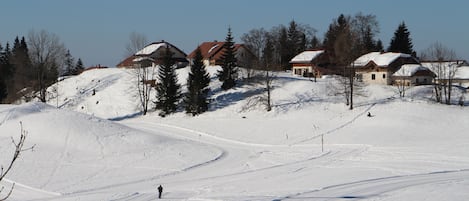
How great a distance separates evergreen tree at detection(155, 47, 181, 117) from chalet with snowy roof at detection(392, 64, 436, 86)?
2506 cm

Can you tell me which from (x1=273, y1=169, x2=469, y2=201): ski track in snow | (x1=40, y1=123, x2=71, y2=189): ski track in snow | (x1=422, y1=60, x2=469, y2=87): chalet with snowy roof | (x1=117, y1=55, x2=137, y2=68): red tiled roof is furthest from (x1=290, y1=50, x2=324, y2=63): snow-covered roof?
(x1=273, y1=169, x2=469, y2=201): ski track in snow

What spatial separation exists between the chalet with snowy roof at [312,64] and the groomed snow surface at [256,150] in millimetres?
6763

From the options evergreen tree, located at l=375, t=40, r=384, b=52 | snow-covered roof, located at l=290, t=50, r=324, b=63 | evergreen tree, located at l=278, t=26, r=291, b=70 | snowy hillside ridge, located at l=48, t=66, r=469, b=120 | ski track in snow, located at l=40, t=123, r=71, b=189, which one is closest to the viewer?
ski track in snow, located at l=40, t=123, r=71, b=189

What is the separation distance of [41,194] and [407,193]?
47.7 ft

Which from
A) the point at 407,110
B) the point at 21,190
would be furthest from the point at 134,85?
the point at 21,190

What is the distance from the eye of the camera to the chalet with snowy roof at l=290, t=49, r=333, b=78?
65.4m

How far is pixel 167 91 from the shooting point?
54.3 metres

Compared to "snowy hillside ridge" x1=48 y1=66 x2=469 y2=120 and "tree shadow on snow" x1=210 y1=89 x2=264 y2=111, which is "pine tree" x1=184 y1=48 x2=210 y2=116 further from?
"snowy hillside ridge" x1=48 y1=66 x2=469 y2=120

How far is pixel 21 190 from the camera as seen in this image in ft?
71.0

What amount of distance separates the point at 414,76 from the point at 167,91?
27.5 m

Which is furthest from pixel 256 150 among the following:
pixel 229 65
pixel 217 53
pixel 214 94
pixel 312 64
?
pixel 217 53

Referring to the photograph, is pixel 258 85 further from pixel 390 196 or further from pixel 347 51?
pixel 390 196

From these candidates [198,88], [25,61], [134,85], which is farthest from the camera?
[25,61]

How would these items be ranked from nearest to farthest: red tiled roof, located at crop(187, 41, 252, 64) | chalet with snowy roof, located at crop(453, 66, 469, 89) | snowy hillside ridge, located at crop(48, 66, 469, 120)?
snowy hillside ridge, located at crop(48, 66, 469, 120)
chalet with snowy roof, located at crop(453, 66, 469, 89)
red tiled roof, located at crop(187, 41, 252, 64)
